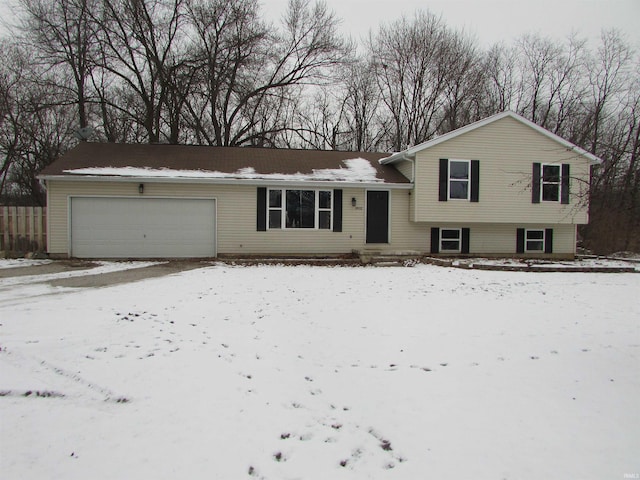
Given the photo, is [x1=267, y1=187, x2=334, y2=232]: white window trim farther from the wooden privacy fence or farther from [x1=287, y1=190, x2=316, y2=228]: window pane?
the wooden privacy fence

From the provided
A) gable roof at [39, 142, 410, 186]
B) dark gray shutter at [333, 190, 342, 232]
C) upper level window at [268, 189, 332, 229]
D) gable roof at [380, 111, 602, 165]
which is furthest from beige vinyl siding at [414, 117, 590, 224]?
upper level window at [268, 189, 332, 229]

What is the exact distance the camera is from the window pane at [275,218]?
14.4 m

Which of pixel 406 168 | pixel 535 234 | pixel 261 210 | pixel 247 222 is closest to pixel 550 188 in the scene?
pixel 535 234

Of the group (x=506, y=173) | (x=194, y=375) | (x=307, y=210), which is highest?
(x=506, y=173)

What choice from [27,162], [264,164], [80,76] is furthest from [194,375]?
[27,162]

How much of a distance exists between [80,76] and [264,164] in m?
12.5

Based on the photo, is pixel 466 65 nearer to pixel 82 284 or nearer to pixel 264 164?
pixel 264 164

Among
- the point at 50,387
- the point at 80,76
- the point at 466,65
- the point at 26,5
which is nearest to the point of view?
the point at 50,387

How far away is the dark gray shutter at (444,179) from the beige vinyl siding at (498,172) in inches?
6.3

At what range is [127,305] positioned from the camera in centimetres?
643

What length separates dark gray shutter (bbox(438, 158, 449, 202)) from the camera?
48.2 ft

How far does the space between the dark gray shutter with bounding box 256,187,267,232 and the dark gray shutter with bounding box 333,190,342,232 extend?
8.15 feet

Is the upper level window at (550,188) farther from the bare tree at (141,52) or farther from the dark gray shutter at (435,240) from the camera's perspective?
the bare tree at (141,52)

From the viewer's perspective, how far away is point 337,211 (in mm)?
14680
